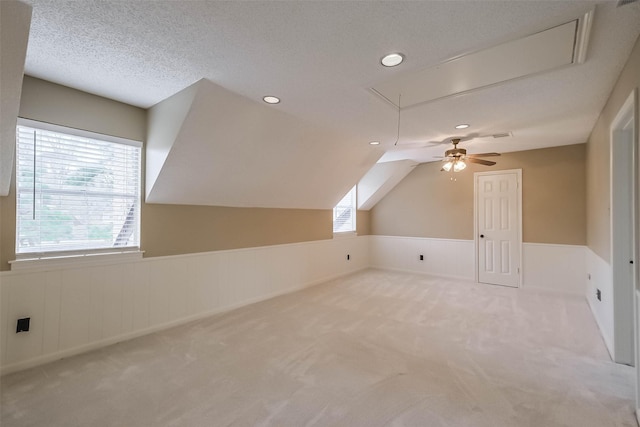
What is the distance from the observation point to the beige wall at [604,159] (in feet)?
6.33

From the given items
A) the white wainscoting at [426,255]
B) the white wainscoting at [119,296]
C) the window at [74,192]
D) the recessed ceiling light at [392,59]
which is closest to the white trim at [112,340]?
the white wainscoting at [119,296]

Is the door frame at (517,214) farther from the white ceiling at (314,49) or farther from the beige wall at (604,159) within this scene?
the white ceiling at (314,49)

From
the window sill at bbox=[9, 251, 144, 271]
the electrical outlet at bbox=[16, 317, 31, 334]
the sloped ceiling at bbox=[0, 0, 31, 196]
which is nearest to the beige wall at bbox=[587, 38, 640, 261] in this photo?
the sloped ceiling at bbox=[0, 0, 31, 196]

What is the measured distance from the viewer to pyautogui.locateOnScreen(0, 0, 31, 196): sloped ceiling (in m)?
1.35

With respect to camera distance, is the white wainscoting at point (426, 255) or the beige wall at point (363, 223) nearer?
the white wainscoting at point (426, 255)

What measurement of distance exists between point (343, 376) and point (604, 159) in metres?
3.42

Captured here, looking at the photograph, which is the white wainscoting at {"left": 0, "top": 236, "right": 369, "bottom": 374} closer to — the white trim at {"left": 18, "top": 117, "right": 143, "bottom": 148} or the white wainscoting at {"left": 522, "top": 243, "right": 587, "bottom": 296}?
the white trim at {"left": 18, "top": 117, "right": 143, "bottom": 148}

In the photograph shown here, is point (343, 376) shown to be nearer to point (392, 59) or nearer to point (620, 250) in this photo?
point (392, 59)

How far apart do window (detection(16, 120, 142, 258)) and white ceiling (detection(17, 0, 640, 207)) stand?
1.69 feet

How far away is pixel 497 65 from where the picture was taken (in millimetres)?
2049

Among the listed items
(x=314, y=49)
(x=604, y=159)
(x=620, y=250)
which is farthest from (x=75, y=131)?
(x=604, y=159)

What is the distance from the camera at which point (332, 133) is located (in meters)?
3.62

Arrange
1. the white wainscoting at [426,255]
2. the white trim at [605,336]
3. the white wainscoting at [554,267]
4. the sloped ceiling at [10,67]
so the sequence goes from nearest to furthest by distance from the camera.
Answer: the sloped ceiling at [10,67], the white trim at [605,336], the white wainscoting at [554,267], the white wainscoting at [426,255]

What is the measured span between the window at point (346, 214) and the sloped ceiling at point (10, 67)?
4733mm
